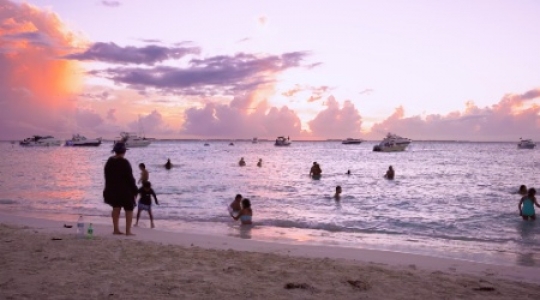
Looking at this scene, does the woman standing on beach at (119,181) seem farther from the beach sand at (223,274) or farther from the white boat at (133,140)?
the white boat at (133,140)

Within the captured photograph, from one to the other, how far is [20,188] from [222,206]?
14.8 metres

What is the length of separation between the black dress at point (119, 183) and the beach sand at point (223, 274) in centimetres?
87

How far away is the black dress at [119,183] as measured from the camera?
9.59 m

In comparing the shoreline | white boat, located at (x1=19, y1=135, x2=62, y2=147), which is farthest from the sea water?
white boat, located at (x1=19, y1=135, x2=62, y2=147)

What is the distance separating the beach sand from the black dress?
2.86 feet

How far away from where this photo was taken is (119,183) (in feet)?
31.9

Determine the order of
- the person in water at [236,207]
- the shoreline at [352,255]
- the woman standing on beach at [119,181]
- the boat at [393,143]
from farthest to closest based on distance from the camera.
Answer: the boat at [393,143]
the person in water at [236,207]
the woman standing on beach at [119,181]
the shoreline at [352,255]

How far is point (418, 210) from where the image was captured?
19.2m

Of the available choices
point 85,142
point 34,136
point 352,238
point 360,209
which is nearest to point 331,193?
point 360,209

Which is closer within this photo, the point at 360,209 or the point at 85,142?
the point at 360,209

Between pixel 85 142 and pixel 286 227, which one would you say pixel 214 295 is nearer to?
pixel 286 227

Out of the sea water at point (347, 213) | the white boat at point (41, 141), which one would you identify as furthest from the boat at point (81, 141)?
the sea water at point (347, 213)

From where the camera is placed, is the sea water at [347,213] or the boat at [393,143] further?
the boat at [393,143]

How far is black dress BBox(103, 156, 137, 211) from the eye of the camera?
9594mm
